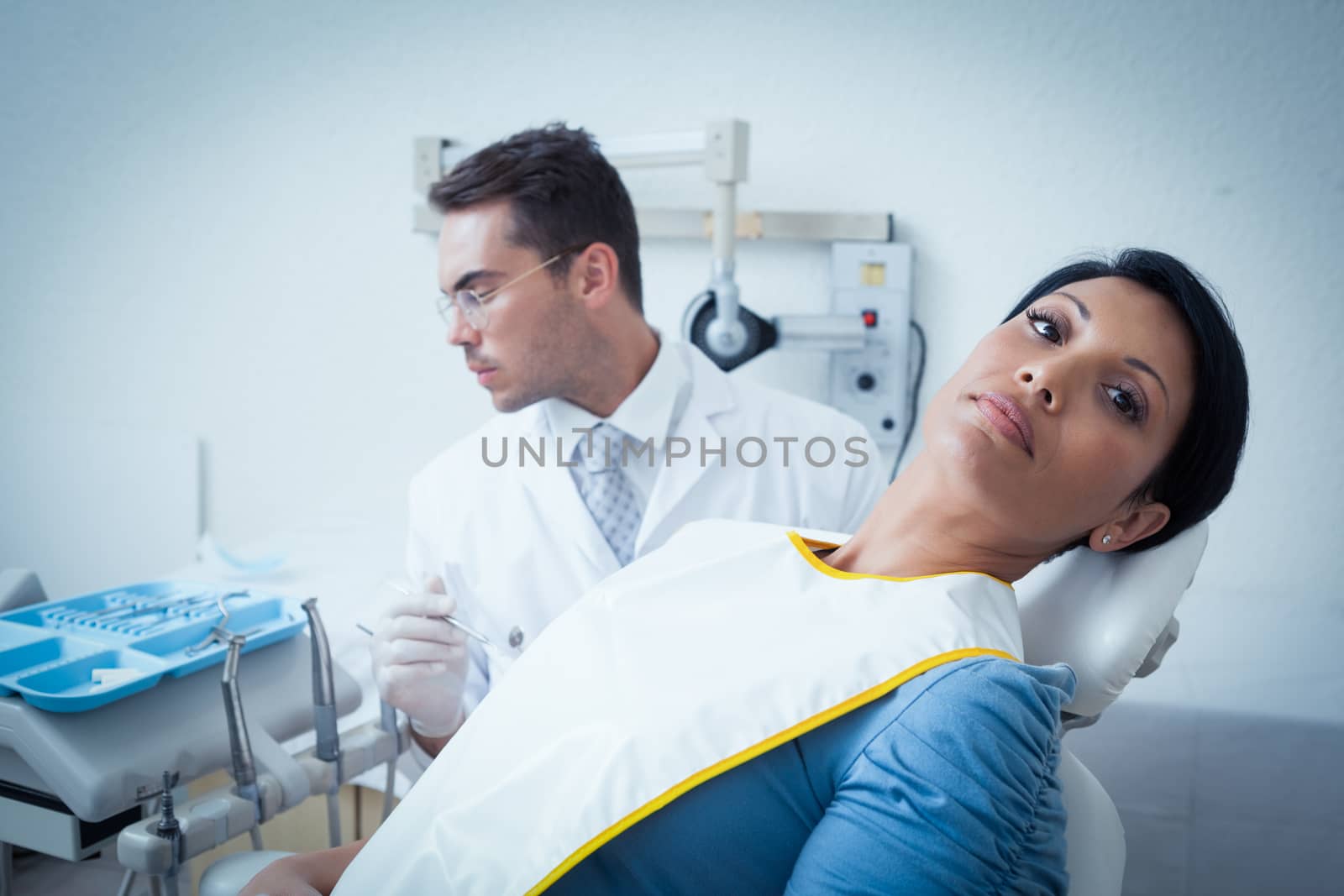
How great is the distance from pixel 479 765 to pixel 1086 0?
1710 millimetres

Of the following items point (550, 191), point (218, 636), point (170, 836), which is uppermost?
point (550, 191)

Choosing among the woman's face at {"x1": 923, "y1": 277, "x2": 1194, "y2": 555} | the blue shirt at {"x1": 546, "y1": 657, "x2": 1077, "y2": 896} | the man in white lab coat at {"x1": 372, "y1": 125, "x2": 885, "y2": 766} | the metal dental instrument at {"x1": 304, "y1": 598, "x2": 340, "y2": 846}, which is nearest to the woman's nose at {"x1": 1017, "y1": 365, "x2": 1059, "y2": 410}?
the woman's face at {"x1": 923, "y1": 277, "x2": 1194, "y2": 555}

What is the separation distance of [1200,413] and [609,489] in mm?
820

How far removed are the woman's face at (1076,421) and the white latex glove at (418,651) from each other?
629 millimetres

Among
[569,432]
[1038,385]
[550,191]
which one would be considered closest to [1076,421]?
[1038,385]

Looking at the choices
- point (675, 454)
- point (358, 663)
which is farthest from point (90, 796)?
point (675, 454)

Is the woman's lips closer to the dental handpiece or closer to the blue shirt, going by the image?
the blue shirt

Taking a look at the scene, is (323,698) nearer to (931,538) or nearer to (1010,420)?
(931,538)

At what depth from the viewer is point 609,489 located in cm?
143

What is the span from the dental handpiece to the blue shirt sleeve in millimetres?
578

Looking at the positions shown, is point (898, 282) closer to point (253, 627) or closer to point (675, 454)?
point (675, 454)

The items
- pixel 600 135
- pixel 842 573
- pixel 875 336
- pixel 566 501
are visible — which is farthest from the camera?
pixel 600 135

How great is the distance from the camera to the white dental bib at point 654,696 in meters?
0.72

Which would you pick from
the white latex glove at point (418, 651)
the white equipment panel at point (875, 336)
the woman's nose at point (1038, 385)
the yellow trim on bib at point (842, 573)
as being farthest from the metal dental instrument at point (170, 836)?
the white equipment panel at point (875, 336)
